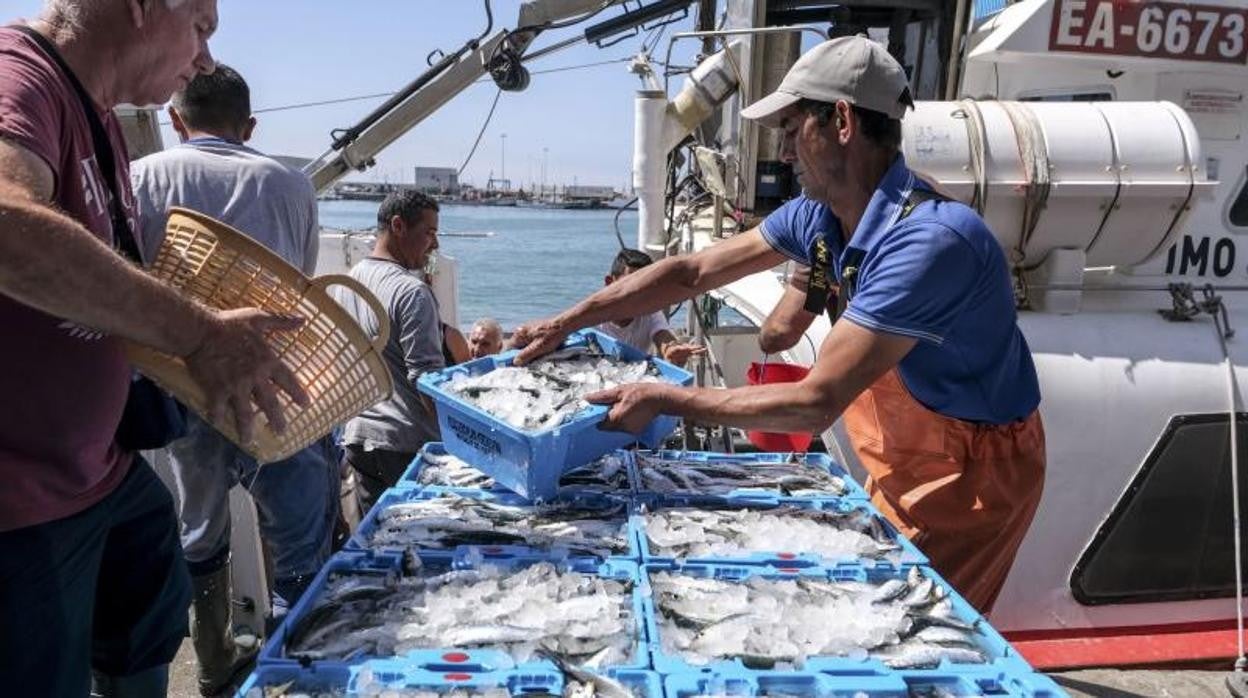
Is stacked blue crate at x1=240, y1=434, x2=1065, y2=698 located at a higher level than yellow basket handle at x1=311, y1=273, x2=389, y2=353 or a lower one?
lower

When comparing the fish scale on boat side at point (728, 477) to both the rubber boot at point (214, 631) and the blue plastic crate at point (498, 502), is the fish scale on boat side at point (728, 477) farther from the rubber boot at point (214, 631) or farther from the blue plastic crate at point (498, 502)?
the rubber boot at point (214, 631)

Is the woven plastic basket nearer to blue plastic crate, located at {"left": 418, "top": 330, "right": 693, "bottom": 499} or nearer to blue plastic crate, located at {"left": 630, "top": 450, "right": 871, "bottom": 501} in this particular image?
blue plastic crate, located at {"left": 418, "top": 330, "right": 693, "bottom": 499}

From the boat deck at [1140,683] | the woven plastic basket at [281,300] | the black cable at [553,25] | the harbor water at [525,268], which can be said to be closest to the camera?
the woven plastic basket at [281,300]

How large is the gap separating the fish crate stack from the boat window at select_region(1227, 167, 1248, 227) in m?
3.94

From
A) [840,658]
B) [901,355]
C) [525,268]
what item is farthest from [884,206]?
[525,268]

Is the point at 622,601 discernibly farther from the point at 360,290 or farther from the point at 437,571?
the point at 360,290

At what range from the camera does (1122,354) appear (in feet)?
13.9

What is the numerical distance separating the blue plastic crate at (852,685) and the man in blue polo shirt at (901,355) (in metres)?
0.94

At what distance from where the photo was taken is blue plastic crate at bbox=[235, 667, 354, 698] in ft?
5.27

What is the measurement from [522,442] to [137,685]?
134cm

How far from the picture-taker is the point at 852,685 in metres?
1.60

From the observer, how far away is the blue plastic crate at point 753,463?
8.68 feet

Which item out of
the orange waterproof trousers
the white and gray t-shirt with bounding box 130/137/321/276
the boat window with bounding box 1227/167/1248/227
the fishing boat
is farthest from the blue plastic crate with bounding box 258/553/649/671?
the boat window with bounding box 1227/167/1248/227

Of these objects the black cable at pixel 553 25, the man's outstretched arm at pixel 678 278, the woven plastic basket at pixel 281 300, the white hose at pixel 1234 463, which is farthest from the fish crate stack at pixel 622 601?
the black cable at pixel 553 25
